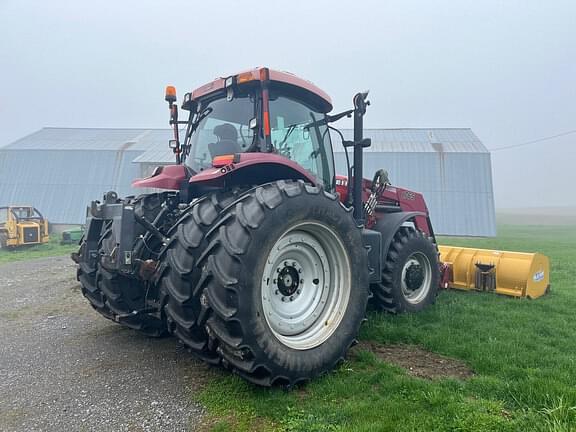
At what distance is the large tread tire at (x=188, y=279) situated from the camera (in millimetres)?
2988

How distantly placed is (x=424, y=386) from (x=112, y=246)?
9.33 ft

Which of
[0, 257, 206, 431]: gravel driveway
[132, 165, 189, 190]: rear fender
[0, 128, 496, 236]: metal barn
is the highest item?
[0, 128, 496, 236]: metal barn

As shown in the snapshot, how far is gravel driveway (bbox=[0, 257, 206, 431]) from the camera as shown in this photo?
2908 mm

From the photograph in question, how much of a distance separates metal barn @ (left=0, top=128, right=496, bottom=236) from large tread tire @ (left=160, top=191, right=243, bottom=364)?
19.9 meters

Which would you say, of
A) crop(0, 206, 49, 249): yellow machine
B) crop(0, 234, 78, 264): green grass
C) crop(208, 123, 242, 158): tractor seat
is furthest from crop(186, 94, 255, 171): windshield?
crop(0, 206, 49, 249): yellow machine

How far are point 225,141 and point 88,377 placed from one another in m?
2.44

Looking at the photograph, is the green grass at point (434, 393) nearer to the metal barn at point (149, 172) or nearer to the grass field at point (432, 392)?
the grass field at point (432, 392)

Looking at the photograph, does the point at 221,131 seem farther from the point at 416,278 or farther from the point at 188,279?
the point at 416,278

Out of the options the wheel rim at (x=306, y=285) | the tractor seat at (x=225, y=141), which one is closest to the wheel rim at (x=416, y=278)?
the wheel rim at (x=306, y=285)

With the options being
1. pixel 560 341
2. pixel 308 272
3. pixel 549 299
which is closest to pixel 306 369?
pixel 308 272

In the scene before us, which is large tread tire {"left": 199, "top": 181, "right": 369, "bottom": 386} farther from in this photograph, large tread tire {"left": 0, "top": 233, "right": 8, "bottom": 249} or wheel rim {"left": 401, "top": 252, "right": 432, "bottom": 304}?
large tread tire {"left": 0, "top": 233, "right": 8, "bottom": 249}

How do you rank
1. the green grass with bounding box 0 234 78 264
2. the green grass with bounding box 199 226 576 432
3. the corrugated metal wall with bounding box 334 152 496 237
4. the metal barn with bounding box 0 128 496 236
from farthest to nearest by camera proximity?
the metal barn with bounding box 0 128 496 236 → the corrugated metal wall with bounding box 334 152 496 237 → the green grass with bounding box 0 234 78 264 → the green grass with bounding box 199 226 576 432

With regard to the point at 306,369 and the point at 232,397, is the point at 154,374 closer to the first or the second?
the point at 232,397

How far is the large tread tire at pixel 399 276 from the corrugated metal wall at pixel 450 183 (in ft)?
55.9
